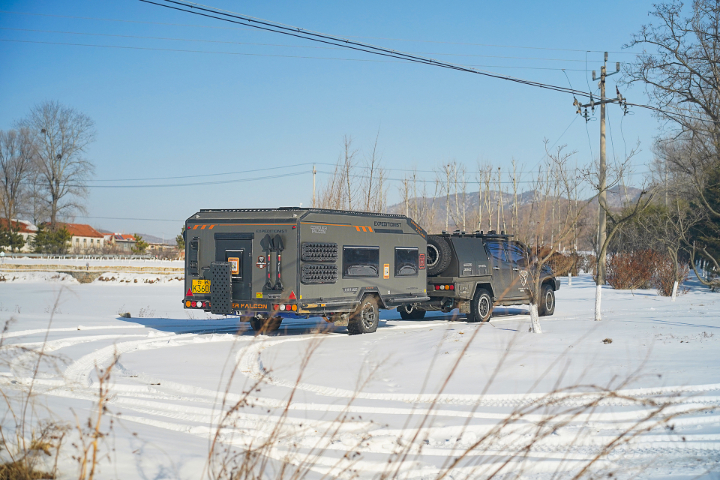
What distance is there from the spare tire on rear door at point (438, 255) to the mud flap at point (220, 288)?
5.88m

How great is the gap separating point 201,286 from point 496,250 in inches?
337

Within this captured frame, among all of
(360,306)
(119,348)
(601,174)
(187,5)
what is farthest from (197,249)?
(601,174)

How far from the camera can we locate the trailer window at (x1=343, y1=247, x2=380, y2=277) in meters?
13.9

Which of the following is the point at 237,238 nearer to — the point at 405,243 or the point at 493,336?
the point at 405,243

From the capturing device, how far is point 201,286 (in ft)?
44.1

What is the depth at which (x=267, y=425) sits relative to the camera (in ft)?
20.1

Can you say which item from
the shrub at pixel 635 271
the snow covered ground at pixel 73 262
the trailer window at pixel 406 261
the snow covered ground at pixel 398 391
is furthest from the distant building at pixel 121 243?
the snow covered ground at pixel 398 391

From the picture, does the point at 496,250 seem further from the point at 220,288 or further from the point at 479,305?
the point at 220,288

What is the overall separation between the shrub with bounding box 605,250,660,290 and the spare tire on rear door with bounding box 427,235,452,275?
15328mm

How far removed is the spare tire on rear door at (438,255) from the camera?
16.2 m

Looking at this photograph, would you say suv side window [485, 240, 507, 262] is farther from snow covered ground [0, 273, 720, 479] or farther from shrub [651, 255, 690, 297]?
shrub [651, 255, 690, 297]

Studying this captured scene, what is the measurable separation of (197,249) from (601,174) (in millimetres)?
12442

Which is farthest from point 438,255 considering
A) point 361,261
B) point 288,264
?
point 288,264

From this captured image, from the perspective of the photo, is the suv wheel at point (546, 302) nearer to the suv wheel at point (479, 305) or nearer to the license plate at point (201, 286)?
A: the suv wheel at point (479, 305)
